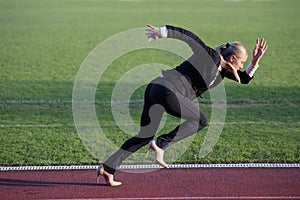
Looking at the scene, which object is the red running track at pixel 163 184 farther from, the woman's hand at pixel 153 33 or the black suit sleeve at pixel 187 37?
the woman's hand at pixel 153 33

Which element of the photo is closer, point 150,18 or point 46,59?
point 46,59

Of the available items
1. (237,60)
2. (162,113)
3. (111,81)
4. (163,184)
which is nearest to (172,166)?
(163,184)

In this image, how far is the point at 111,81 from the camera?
15875 mm

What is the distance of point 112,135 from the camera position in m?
10.3

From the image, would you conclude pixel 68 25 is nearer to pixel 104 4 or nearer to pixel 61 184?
pixel 104 4

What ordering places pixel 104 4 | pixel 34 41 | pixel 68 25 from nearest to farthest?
pixel 34 41 < pixel 68 25 < pixel 104 4

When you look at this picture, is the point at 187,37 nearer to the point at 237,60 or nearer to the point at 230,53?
the point at 230,53

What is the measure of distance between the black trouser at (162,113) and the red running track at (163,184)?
1.93 ft

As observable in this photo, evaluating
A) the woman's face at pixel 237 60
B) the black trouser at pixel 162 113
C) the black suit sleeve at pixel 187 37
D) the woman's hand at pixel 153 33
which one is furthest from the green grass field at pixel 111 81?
the woman's hand at pixel 153 33

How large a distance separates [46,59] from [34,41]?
16.1 feet

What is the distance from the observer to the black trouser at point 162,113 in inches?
267

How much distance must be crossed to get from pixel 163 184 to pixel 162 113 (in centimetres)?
128

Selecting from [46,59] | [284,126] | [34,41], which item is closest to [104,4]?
[34,41]

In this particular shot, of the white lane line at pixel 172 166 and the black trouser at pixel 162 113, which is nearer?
the black trouser at pixel 162 113
